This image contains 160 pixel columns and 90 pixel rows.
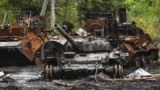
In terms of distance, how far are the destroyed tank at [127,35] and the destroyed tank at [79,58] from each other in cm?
261

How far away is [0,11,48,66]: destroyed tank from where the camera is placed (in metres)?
24.0

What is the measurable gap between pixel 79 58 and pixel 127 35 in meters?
6.88

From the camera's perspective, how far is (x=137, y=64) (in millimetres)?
23953

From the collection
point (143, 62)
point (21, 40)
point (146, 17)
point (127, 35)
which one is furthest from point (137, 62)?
point (146, 17)

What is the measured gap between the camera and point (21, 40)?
81.1ft

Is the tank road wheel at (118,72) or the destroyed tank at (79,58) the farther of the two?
the destroyed tank at (79,58)

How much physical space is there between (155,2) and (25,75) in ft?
28.7

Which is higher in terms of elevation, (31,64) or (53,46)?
(53,46)

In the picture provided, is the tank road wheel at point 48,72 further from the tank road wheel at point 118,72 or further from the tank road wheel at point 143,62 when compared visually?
the tank road wheel at point 143,62

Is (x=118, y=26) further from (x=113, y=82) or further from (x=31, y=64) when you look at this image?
(x=113, y=82)

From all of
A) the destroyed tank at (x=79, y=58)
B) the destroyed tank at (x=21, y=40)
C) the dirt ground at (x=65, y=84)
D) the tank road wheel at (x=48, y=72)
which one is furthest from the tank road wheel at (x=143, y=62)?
the tank road wheel at (x=48, y=72)

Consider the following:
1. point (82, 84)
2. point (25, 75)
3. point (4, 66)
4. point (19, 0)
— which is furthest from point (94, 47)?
point (19, 0)

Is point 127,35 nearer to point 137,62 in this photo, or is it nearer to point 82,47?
point 137,62

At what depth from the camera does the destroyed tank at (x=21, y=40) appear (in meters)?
24.0
